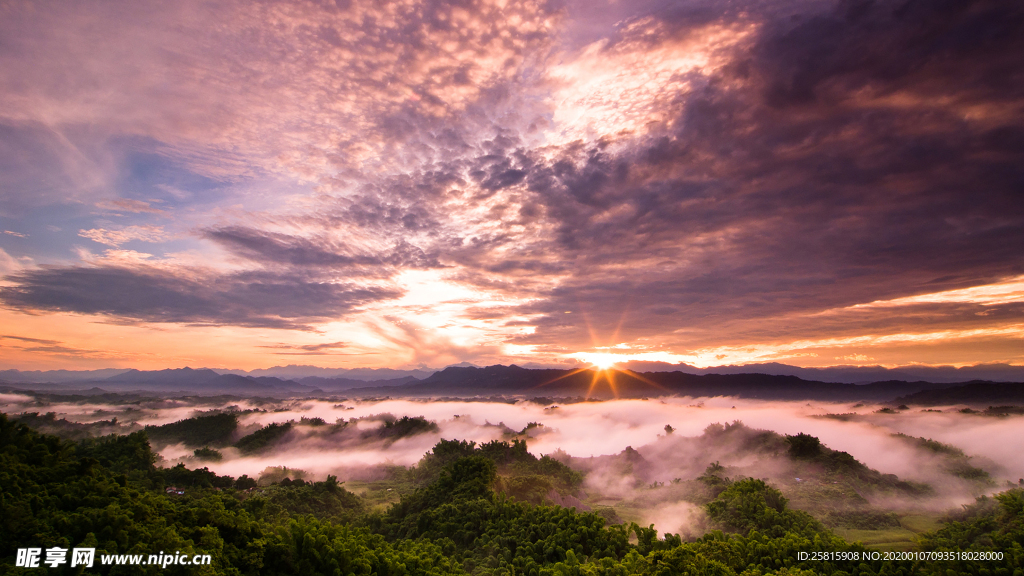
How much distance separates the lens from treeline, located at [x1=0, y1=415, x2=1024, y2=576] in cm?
1889

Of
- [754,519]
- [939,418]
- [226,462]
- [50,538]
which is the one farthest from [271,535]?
[939,418]

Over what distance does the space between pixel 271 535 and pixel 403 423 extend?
16106 cm

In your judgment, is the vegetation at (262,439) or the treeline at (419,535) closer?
the treeline at (419,535)

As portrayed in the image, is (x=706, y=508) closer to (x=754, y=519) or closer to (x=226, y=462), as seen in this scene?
(x=754, y=519)

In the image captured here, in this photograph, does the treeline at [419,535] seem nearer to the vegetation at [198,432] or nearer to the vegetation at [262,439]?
the vegetation at [262,439]

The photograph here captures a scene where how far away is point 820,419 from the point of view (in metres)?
182

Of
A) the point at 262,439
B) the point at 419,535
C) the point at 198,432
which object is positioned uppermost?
the point at 419,535

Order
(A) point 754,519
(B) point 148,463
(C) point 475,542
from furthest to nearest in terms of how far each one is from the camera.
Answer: (B) point 148,463 < (A) point 754,519 < (C) point 475,542

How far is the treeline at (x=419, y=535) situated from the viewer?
18891mm

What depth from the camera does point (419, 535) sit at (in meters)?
50.2

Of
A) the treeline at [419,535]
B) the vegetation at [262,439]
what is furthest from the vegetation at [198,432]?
the treeline at [419,535]

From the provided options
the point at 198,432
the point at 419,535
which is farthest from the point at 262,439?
the point at 419,535

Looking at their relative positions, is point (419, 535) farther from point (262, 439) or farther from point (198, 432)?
point (198, 432)

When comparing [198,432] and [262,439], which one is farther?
[198,432]
